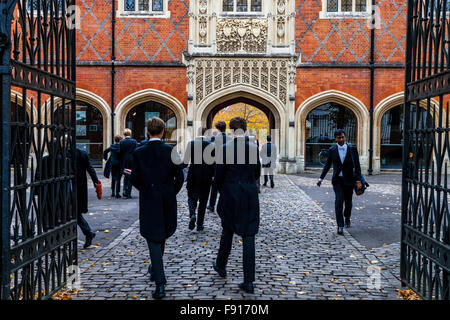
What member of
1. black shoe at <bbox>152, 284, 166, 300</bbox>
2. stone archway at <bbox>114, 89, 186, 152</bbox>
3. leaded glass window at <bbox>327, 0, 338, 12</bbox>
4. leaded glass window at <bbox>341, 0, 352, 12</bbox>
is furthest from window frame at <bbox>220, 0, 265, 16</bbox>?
black shoe at <bbox>152, 284, 166, 300</bbox>

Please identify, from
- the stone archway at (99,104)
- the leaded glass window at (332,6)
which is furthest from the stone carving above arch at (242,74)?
the stone archway at (99,104)

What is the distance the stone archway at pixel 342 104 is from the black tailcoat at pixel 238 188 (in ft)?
45.5

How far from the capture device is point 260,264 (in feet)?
17.2

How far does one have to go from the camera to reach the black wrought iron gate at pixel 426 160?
3.69 meters

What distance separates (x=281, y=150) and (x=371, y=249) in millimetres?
12371

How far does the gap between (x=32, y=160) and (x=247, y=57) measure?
47.4 ft

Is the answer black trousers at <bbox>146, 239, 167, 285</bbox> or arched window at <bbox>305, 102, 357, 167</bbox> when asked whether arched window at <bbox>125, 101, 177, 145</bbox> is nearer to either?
arched window at <bbox>305, 102, 357, 167</bbox>

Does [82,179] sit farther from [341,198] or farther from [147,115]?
[147,115]

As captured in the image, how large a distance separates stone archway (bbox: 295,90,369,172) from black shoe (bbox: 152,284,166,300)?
14575 mm

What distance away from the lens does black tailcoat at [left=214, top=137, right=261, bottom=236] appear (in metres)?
4.42

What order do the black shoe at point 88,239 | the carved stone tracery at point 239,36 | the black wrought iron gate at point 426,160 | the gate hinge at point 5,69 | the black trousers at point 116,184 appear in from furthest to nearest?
the carved stone tracery at point 239,36
the black trousers at point 116,184
the black shoe at point 88,239
the black wrought iron gate at point 426,160
the gate hinge at point 5,69

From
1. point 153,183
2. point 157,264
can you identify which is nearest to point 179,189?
point 153,183

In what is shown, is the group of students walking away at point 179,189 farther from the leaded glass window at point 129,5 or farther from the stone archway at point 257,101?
the leaded glass window at point 129,5
